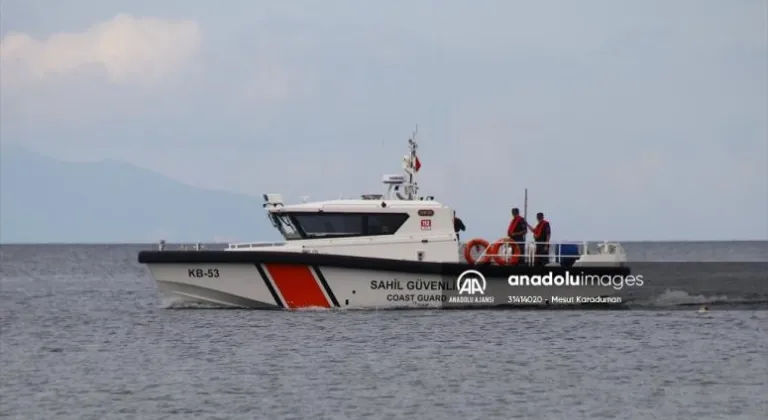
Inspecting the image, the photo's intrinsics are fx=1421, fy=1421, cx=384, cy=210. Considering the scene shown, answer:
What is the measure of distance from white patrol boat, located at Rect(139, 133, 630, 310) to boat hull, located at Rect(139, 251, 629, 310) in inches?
0.7

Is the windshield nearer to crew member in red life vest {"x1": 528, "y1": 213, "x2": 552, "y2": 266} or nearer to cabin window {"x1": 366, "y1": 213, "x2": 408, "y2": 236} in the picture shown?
cabin window {"x1": 366, "y1": 213, "x2": 408, "y2": 236}

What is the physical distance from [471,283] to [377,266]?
1952mm

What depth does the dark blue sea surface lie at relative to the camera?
17.5 metres

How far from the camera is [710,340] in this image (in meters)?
24.9

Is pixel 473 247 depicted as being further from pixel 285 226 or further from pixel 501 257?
pixel 285 226

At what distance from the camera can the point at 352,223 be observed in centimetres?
2661

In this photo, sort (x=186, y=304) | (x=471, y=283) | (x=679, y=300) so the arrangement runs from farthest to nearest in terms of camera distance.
A: (x=679, y=300)
(x=186, y=304)
(x=471, y=283)

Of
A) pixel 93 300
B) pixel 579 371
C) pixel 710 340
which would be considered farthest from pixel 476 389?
A: pixel 93 300

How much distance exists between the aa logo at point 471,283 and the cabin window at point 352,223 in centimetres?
154

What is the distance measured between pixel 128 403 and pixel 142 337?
757 cm

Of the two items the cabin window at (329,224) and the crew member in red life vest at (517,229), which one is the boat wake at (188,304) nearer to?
the cabin window at (329,224)

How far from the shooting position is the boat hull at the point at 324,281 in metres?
25.8

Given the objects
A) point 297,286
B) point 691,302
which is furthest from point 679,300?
point 297,286

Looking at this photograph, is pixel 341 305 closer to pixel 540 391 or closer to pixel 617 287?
pixel 617 287
